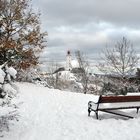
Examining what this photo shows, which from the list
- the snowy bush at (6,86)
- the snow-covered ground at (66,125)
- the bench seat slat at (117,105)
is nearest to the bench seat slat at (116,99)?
the bench seat slat at (117,105)

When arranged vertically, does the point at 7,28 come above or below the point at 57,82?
above

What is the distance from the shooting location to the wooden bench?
1321cm

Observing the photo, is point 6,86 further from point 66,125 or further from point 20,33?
point 20,33

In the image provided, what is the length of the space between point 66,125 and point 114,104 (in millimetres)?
2423

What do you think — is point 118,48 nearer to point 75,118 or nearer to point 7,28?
point 7,28

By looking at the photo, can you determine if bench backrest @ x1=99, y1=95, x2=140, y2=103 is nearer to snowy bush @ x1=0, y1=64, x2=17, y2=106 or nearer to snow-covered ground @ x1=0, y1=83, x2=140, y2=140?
snow-covered ground @ x1=0, y1=83, x2=140, y2=140

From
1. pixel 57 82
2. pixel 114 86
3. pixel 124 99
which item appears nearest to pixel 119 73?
pixel 114 86

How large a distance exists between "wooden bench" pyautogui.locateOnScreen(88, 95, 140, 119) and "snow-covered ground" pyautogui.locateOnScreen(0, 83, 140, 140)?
0.97 ft

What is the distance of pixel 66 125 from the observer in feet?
39.2

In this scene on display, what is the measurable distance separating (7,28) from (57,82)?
41553mm

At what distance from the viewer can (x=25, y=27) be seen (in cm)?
2977

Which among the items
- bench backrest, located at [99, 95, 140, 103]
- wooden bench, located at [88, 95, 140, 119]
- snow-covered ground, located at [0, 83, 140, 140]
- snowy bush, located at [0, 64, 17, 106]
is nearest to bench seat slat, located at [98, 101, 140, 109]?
wooden bench, located at [88, 95, 140, 119]

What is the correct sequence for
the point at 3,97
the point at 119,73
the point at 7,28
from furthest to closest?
the point at 119,73
the point at 7,28
the point at 3,97

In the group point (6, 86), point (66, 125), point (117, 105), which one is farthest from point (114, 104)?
point (6, 86)
